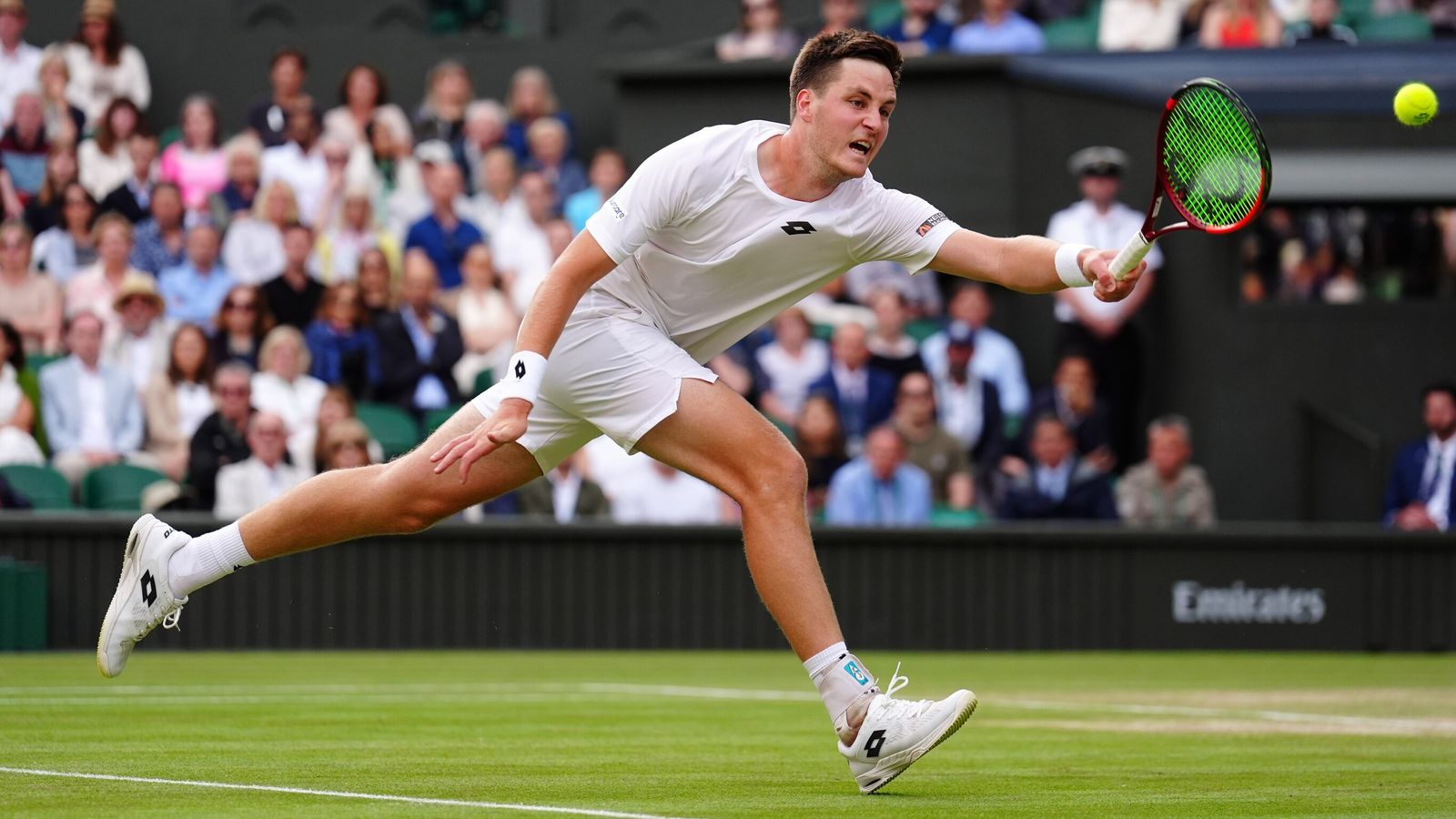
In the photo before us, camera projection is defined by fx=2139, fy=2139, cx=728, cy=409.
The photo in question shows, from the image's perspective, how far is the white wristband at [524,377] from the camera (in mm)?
5555

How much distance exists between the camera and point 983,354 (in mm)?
14461

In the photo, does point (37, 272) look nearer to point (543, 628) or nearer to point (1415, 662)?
point (543, 628)

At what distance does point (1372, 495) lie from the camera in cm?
1472

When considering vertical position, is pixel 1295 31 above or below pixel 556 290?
above

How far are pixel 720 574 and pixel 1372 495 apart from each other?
4731mm

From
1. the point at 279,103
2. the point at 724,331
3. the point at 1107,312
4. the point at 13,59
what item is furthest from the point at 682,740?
the point at 13,59

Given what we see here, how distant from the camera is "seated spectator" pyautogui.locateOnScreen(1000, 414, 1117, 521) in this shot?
44.9 ft

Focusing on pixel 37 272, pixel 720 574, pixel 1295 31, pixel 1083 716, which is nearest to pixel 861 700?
pixel 1083 716

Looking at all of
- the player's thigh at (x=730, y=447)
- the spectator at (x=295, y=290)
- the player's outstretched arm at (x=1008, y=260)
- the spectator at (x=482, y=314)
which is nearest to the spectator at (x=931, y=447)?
the spectator at (x=482, y=314)

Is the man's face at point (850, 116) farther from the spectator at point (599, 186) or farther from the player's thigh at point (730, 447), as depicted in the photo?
the spectator at point (599, 186)

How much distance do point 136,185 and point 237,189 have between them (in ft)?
2.36

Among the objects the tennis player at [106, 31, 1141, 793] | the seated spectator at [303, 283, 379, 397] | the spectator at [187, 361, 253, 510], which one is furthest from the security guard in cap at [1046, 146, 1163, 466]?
the tennis player at [106, 31, 1141, 793]

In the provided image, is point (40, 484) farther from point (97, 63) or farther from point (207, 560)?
point (207, 560)

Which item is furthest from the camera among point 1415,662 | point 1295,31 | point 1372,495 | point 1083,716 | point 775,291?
point 1295,31
